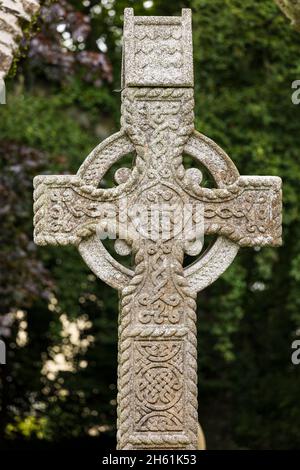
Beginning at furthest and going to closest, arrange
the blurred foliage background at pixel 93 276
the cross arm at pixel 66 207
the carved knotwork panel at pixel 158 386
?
1. the blurred foliage background at pixel 93 276
2. the cross arm at pixel 66 207
3. the carved knotwork panel at pixel 158 386

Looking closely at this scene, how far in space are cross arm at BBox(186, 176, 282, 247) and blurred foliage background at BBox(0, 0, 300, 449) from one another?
3.36 meters

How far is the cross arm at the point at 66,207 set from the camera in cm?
460

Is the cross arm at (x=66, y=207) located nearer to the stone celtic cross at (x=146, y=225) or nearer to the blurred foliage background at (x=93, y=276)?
the stone celtic cross at (x=146, y=225)

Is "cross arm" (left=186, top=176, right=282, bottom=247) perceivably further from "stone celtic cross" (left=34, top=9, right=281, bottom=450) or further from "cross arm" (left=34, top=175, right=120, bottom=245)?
"cross arm" (left=34, top=175, right=120, bottom=245)

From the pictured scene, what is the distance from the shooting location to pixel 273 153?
9352mm

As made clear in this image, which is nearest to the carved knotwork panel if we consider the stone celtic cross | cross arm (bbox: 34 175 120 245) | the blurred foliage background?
the stone celtic cross

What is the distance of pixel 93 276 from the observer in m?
10.3

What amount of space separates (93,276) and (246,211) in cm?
569

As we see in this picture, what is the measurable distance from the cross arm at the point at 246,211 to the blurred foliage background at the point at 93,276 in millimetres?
3361

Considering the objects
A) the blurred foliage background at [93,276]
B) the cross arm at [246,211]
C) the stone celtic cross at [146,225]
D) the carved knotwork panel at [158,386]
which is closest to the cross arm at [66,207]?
the stone celtic cross at [146,225]

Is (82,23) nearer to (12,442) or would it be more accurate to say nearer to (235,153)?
(235,153)

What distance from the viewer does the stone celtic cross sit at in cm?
449

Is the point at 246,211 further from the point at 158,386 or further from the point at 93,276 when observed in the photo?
the point at 93,276
